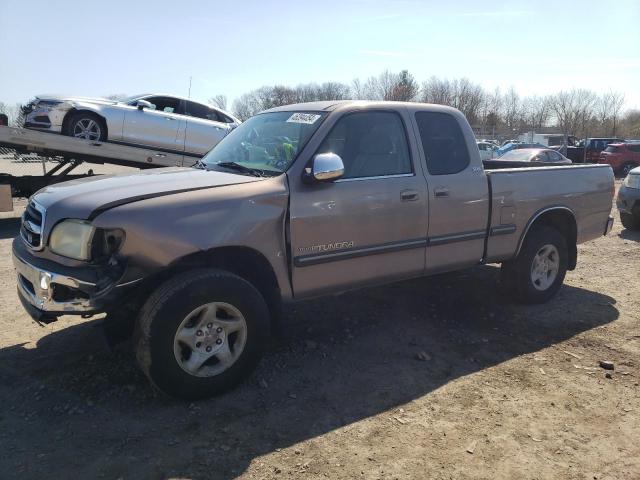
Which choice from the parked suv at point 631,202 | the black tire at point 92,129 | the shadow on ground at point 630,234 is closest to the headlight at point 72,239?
the black tire at point 92,129

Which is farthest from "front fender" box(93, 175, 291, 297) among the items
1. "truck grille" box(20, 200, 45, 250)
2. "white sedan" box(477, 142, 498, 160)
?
"white sedan" box(477, 142, 498, 160)

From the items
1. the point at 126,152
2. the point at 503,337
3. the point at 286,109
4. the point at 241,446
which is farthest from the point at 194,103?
the point at 241,446

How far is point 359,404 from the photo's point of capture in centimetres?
345

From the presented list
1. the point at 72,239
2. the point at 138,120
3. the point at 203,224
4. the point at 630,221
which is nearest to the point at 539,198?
the point at 203,224

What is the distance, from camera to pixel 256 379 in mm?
3756

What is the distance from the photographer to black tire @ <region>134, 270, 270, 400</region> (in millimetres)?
3156

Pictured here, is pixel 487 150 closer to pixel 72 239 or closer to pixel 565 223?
pixel 565 223

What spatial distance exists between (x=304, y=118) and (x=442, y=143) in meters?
1.31

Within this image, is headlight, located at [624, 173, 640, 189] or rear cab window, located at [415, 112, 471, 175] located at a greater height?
rear cab window, located at [415, 112, 471, 175]

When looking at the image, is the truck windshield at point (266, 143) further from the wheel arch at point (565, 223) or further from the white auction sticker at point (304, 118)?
the wheel arch at point (565, 223)

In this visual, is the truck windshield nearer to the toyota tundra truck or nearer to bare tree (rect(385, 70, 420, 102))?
the toyota tundra truck

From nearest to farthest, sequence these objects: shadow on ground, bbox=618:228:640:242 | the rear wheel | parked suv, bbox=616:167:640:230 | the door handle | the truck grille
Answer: the truck grille → the door handle → shadow on ground, bbox=618:228:640:242 → parked suv, bbox=616:167:640:230 → the rear wheel

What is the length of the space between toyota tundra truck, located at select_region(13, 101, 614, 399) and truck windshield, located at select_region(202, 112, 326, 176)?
0.02m

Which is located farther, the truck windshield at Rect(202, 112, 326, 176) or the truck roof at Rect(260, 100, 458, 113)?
the truck roof at Rect(260, 100, 458, 113)
